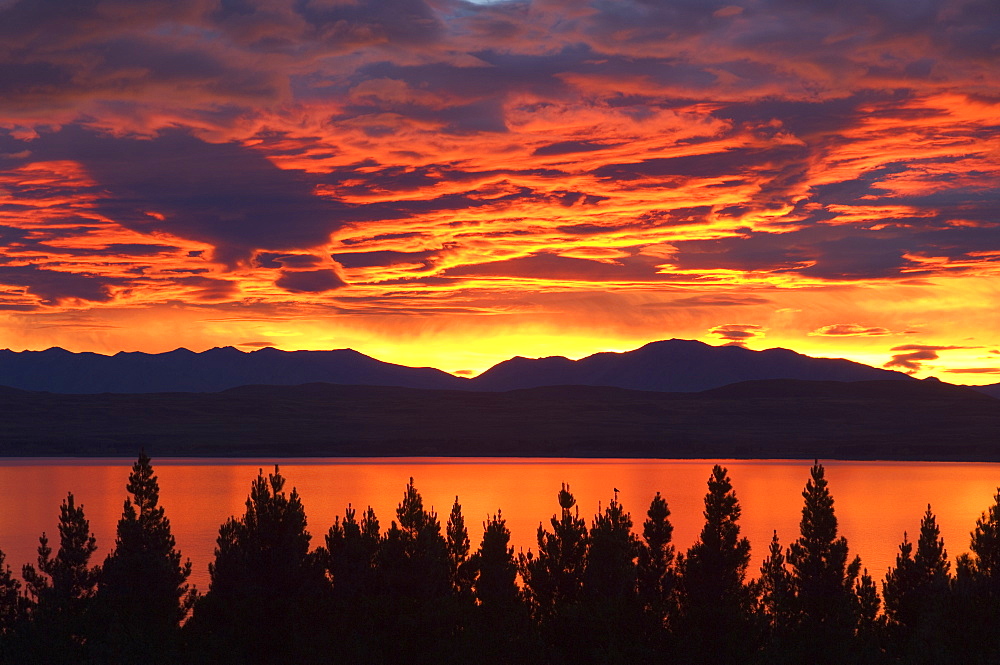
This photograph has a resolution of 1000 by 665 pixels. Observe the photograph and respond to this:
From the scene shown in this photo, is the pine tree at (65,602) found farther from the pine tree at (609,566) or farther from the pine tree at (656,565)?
the pine tree at (656,565)

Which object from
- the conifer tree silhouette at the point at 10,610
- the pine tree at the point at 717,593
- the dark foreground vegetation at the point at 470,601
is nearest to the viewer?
the dark foreground vegetation at the point at 470,601

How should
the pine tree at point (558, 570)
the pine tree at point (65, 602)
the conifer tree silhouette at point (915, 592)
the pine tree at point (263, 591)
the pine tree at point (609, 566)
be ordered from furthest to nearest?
the pine tree at point (558, 570) → the pine tree at point (609, 566) → the conifer tree silhouette at point (915, 592) → the pine tree at point (263, 591) → the pine tree at point (65, 602)

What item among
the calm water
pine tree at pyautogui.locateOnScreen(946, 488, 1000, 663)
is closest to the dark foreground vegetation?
pine tree at pyautogui.locateOnScreen(946, 488, 1000, 663)

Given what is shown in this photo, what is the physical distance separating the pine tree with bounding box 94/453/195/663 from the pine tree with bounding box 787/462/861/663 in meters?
26.7

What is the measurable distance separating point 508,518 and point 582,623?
62687 mm

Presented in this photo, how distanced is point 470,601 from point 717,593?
13.0 metres

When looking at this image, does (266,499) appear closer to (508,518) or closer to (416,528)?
(416,528)

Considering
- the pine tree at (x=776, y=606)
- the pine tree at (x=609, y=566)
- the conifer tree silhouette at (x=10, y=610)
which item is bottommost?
the conifer tree silhouette at (x=10, y=610)

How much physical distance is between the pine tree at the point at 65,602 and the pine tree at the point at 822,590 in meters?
29.7

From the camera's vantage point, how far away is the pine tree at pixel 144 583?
42250 millimetres

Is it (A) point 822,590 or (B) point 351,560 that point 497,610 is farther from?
(A) point 822,590

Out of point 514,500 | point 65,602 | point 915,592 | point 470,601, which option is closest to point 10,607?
point 65,602

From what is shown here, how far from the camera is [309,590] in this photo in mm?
48594

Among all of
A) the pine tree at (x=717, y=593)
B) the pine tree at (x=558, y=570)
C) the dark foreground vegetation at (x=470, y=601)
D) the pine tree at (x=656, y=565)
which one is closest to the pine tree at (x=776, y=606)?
the dark foreground vegetation at (x=470, y=601)
